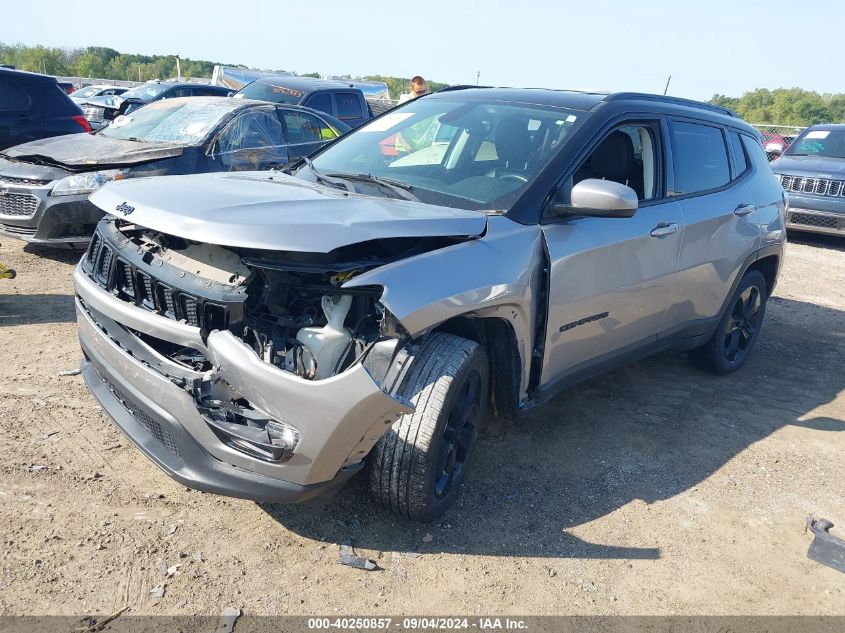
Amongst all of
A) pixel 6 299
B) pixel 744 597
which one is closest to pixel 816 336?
pixel 744 597

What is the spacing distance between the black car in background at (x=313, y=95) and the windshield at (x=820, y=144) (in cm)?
740

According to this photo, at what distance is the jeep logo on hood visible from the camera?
110 inches

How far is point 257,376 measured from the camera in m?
2.41

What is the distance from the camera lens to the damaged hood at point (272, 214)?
98.0 inches

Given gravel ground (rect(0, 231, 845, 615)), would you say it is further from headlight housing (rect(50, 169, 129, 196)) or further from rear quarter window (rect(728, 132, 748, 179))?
headlight housing (rect(50, 169, 129, 196))

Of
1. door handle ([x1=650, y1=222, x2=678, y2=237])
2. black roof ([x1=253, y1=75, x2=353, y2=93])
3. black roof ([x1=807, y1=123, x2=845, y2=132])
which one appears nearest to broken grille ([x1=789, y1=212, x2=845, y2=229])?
black roof ([x1=807, y1=123, x2=845, y2=132])

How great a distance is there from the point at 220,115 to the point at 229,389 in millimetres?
5601

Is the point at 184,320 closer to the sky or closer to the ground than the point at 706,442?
closer to the sky

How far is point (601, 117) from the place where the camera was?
3674 millimetres

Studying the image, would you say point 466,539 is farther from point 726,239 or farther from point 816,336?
point 816,336

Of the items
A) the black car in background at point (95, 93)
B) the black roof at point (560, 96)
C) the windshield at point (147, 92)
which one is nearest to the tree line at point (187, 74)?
the black car in background at point (95, 93)

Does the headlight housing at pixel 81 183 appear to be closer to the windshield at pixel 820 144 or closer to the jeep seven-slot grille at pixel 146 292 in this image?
the jeep seven-slot grille at pixel 146 292

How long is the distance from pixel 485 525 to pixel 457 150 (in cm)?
191

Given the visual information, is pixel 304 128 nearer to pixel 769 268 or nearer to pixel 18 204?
pixel 18 204
